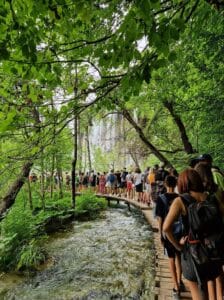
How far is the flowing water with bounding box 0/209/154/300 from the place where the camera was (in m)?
6.99

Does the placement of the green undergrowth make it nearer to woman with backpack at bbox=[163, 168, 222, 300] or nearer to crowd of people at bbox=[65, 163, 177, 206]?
crowd of people at bbox=[65, 163, 177, 206]

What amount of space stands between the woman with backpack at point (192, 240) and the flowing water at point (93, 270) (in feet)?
13.6

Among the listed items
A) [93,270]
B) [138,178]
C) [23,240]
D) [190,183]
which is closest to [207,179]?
[190,183]

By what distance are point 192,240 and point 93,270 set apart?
21.5 feet

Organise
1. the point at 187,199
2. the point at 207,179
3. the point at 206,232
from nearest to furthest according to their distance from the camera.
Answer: the point at 206,232 < the point at 187,199 < the point at 207,179

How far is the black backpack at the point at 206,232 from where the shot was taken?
8.44ft

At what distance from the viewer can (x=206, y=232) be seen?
258cm

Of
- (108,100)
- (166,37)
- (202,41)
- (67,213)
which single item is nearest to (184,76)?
(202,41)

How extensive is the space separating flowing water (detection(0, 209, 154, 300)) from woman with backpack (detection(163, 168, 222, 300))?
416 cm

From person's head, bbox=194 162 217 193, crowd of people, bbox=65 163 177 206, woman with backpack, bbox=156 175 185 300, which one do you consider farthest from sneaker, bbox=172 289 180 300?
crowd of people, bbox=65 163 177 206

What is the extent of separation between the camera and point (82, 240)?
11.7m

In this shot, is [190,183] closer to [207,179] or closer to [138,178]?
[207,179]

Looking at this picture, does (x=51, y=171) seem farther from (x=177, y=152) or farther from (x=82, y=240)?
(x=177, y=152)

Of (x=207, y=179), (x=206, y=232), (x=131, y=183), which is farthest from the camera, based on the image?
(x=131, y=183)
